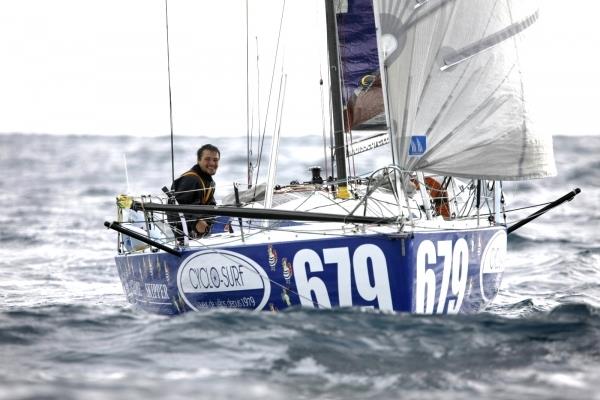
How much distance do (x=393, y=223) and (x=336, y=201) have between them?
1.29 m

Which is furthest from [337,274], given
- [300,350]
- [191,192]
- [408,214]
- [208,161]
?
[208,161]

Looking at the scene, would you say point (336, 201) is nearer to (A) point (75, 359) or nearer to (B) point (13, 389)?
(A) point (75, 359)

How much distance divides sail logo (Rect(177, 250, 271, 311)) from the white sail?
4.53 feet

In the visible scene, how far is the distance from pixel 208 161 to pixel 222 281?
1.34 meters

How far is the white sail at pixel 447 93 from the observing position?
7340 mm

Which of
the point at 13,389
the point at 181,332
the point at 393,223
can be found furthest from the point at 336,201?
the point at 13,389

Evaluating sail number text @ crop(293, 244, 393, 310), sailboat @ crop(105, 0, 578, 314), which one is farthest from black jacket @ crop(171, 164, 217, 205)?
sail number text @ crop(293, 244, 393, 310)

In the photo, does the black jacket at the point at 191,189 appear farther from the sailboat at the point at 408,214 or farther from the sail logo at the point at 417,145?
the sail logo at the point at 417,145

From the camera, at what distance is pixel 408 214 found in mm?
7297

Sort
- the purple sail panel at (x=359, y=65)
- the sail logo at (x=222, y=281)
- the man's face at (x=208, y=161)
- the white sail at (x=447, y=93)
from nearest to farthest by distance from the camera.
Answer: the sail logo at (x=222, y=281) → the white sail at (x=447, y=93) → the man's face at (x=208, y=161) → the purple sail panel at (x=359, y=65)

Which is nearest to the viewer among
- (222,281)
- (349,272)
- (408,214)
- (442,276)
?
(349,272)

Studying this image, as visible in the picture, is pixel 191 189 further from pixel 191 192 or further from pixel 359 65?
pixel 359 65

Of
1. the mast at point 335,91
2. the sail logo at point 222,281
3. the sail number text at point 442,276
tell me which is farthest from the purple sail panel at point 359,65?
the sail logo at point 222,281

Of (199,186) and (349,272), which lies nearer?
(349,272)
